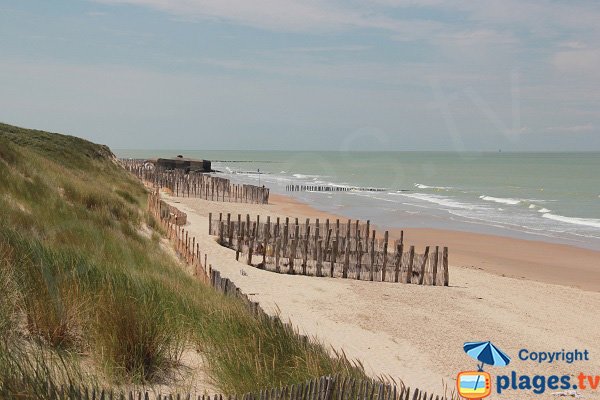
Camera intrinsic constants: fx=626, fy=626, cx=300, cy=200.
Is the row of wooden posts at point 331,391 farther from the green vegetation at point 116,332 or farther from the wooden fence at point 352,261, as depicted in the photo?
the wooden fence at point 352,261

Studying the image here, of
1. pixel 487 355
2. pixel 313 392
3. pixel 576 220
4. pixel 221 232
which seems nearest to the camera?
pixel 313 392

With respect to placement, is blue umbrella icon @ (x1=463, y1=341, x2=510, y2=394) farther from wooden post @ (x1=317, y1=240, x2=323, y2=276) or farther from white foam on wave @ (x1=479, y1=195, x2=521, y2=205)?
white foam on wave @ (x1=479, y1=195, x2=521, y2=205)

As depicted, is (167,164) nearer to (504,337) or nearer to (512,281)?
(512,281)

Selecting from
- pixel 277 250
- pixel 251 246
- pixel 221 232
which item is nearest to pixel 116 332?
pixel 277 250

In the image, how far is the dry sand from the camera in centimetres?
798

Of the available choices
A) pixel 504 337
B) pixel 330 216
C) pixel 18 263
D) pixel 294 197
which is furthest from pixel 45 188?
pixel 294 197

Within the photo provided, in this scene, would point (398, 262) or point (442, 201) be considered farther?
point (442, 201)

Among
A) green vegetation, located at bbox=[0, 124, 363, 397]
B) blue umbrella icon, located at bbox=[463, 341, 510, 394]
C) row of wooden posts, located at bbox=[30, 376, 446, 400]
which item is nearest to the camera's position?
row of wooden posts, located at bbox=[30, 376, 446, 400]

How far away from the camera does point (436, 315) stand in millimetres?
10492

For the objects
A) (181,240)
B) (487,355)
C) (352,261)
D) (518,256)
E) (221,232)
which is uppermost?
(181,240)

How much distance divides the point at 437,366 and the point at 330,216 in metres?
22.8

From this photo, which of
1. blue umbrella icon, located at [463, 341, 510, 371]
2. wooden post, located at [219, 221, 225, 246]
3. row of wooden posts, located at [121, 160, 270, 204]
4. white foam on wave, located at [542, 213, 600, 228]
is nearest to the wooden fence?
wooden post, located at [219, 221, 225, 246]

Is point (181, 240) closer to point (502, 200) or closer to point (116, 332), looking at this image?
point (116, 332)

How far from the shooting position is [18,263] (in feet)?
16.8
